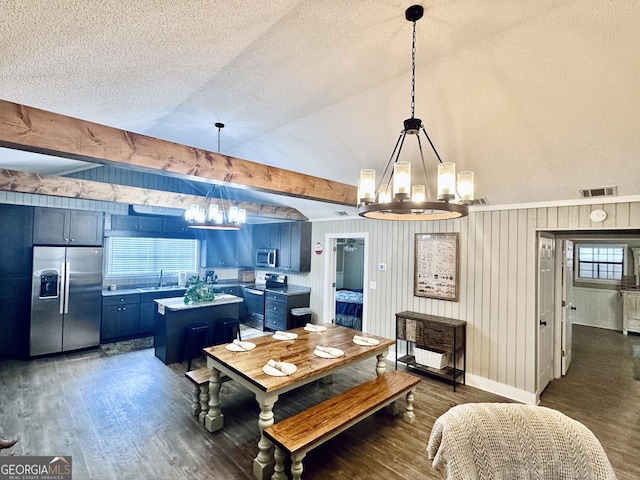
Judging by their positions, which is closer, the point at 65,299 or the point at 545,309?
the point at 545,309

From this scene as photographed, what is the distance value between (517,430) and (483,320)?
2773 mm

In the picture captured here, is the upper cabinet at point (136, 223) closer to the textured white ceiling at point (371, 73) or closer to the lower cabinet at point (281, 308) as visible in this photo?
the textured white ceiling at point (371, 73)

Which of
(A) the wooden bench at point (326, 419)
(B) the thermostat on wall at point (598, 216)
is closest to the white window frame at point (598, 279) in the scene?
(B) the thermostat on wall at point (598, 216)

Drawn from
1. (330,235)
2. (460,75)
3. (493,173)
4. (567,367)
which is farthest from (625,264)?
(460,75)

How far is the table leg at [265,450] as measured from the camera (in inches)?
90.2

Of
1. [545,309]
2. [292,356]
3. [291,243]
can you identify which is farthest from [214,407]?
[545,309]

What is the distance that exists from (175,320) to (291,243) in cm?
273

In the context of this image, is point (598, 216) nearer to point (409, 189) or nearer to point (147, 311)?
point (409, 189)

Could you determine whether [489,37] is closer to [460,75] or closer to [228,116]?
[460,75]

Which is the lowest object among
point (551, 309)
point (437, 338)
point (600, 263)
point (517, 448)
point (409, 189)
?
point (437, 338)

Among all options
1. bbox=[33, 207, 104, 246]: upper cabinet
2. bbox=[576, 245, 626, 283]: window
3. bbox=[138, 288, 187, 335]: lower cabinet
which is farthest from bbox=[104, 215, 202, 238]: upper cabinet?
bbox=[576, 245, 626, 283]: window

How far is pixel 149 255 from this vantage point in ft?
21.3

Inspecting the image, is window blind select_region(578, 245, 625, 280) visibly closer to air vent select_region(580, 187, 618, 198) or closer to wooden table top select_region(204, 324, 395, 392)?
air vent select_region(580, 187, 618, 198)

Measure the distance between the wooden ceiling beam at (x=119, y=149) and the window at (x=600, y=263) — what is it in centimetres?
809
